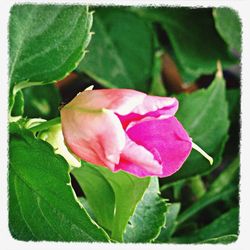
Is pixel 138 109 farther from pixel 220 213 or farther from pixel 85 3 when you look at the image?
pixel 220 213

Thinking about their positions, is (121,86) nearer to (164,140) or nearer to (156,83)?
(156,83)

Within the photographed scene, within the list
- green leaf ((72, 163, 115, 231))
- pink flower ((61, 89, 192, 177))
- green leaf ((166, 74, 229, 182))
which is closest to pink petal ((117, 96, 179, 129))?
pink flower ((61, 89, 192, 177))

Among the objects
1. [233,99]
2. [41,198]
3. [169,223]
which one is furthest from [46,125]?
[233,99]

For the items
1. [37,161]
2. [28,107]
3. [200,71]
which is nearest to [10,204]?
[37,161]

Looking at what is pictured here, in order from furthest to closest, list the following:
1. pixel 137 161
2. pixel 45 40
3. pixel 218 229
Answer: pixel 218 229 → pixel 45 40 → pixel 137 161

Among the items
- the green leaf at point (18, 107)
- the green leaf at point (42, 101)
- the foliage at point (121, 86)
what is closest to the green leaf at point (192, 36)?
the foliage at point (121, 86)

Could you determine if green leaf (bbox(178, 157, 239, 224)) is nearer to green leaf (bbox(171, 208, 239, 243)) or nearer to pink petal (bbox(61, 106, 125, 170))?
green leaf (bbox(171, 208, 239, 243))

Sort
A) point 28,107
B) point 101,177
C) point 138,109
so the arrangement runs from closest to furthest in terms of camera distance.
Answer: point 138,109 → point 101,177 → point 28,107
